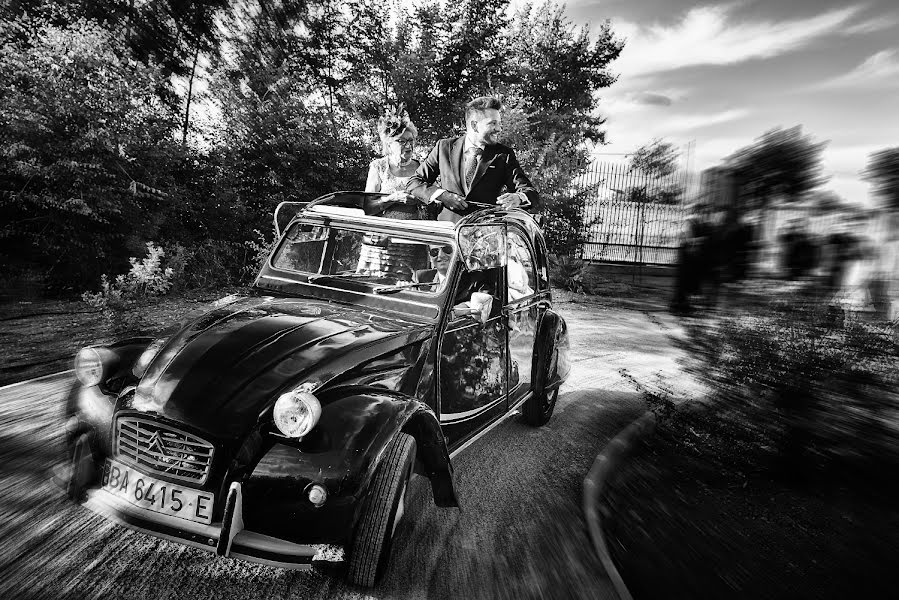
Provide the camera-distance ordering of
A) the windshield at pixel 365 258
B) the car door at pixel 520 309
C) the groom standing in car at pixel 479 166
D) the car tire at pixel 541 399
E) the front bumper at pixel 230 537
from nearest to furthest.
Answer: the front bumper at pixel 230 537
the windshield at pixel 365 258
the car door at pixel 520 309
the car tire at pixel 541 399
the groom standing in car at pixel 479 166

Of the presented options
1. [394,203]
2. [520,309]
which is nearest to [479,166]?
[394,203]

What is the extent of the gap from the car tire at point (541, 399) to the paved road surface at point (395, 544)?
326 millimetres

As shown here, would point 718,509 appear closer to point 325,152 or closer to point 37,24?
point 325,152

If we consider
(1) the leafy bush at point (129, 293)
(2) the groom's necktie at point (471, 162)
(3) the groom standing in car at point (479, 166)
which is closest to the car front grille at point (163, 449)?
(3) the groom standing in car at point (479, 166)

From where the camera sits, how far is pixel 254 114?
12117mm

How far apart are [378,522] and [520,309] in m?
2.38

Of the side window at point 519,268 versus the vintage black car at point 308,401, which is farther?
the side window at point 519,268

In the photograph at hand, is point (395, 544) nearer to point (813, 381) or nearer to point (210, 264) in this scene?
point (813, 381)

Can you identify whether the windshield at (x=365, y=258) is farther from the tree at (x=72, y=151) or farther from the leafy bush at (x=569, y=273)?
the leafy bush at (x=569, y=273)

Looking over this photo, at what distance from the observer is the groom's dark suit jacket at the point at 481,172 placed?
514cm

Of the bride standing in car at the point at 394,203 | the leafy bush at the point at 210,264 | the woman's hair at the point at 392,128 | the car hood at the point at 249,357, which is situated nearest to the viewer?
the car hood at the point at 249,357

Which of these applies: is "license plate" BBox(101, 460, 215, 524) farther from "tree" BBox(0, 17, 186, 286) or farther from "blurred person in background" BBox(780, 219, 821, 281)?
"tree" BBox(0, 17, 186, 286)

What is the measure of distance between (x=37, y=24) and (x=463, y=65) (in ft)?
46.3

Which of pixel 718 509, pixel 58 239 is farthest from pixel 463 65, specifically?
pixel 718 509
